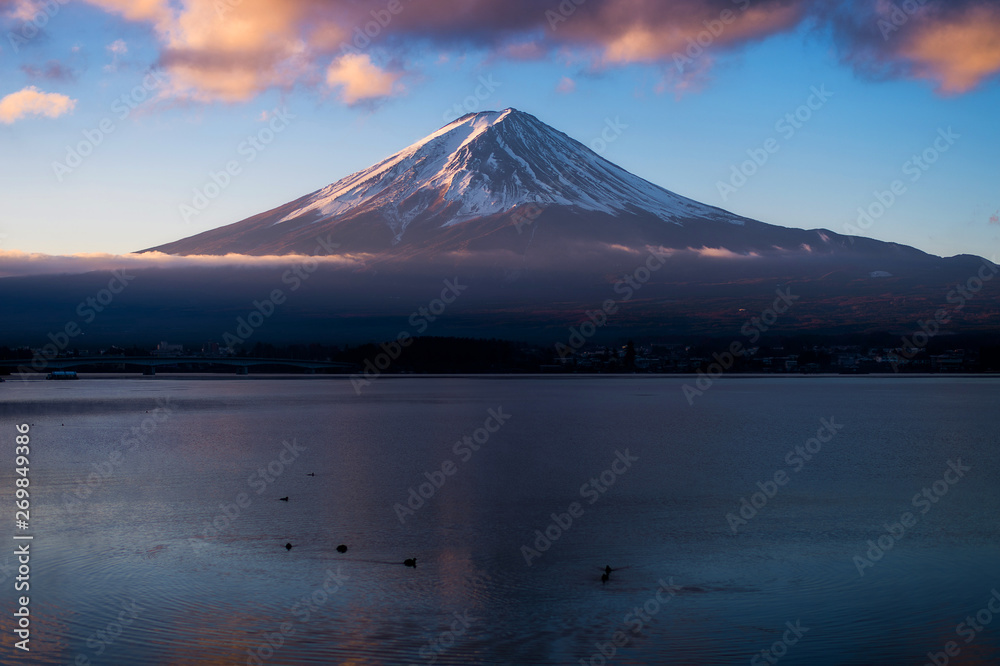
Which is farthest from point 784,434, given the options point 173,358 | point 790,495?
point 173,358

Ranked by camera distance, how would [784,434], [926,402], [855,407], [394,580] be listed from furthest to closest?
[926,402] → [855,407] → [784,434] → [394,580]

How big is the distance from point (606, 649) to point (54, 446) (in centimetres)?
2680

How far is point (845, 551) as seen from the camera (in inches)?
555

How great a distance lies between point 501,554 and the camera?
14.0 m

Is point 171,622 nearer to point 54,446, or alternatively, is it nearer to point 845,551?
point 845,551
